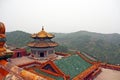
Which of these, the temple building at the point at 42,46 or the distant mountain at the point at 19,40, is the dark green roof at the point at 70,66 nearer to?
the temple building at the point at 42,46

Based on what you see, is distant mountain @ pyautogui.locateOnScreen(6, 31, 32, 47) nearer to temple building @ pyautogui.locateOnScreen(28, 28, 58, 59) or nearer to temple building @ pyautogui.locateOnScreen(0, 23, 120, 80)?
temple building @ pyautogui.locateOnScreen(28, 28, 58, 59)

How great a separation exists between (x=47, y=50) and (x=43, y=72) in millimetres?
6775

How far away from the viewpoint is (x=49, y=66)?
570 inches

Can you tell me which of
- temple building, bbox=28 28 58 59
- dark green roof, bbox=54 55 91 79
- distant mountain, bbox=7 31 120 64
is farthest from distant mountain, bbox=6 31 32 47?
dark green roof, bbox=54 55 91 79

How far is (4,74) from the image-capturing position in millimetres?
2836

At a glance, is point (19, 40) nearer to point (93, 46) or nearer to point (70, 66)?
point (93, 46)

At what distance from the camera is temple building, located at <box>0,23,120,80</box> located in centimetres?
286

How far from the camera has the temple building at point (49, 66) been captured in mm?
2859

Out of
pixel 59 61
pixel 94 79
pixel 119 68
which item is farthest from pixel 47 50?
pixel 119 68

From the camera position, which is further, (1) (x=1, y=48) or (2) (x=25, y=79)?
(1) (x=1, y=48)

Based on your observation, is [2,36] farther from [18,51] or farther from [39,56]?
[18,51]

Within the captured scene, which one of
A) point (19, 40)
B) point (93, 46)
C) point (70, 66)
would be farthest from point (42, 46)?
point (93, 46)

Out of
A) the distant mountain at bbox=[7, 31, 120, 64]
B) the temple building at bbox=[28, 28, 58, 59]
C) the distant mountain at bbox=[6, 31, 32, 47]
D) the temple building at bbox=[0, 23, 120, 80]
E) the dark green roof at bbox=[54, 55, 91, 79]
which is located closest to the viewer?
the temple building at bbox=[0, 23, 120, 80]

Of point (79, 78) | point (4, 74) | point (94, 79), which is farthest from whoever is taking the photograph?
point (94, 79)
